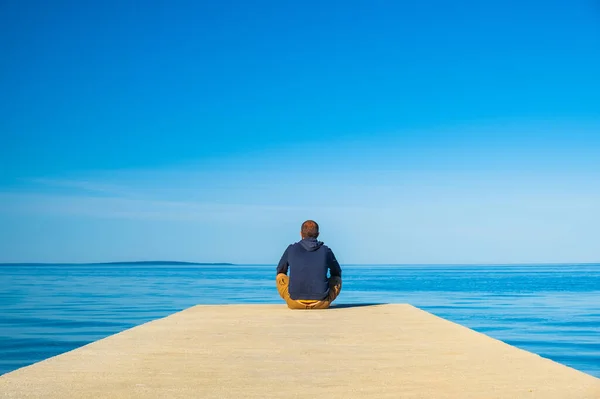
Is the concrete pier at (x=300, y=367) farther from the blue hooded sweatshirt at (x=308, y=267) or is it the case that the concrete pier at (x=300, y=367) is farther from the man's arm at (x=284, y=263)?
the man's arm at (x=284, y=263)

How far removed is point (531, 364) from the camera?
636 centimetres

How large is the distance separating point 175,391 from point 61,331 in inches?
520

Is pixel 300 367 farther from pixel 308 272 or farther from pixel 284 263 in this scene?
pixel 284 263

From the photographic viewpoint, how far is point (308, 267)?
11.8 metres

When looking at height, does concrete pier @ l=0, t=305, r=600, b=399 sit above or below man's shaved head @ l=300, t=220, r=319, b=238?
below

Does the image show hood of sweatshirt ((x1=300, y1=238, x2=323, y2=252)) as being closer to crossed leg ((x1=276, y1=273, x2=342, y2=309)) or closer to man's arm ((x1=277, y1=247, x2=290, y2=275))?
man's arm ((x1=277, y1=247, x2=290, y2=275))

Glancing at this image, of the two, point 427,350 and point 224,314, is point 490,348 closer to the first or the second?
point 427,350

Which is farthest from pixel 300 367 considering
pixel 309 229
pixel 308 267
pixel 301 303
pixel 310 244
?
pixel 301 303

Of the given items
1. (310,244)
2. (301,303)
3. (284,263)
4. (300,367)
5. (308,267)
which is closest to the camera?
(300,367)

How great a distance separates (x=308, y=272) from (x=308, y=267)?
107mm

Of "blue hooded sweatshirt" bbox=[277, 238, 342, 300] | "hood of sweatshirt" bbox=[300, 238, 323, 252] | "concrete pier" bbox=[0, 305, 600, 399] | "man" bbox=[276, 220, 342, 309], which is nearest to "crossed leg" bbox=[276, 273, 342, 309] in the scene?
"man" bbox=[276, 220, 342, 309]

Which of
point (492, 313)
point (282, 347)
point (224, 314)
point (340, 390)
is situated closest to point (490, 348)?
point (282, 347)

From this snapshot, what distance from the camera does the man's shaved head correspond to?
1210 cm

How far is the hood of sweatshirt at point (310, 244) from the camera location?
38.8 ft
